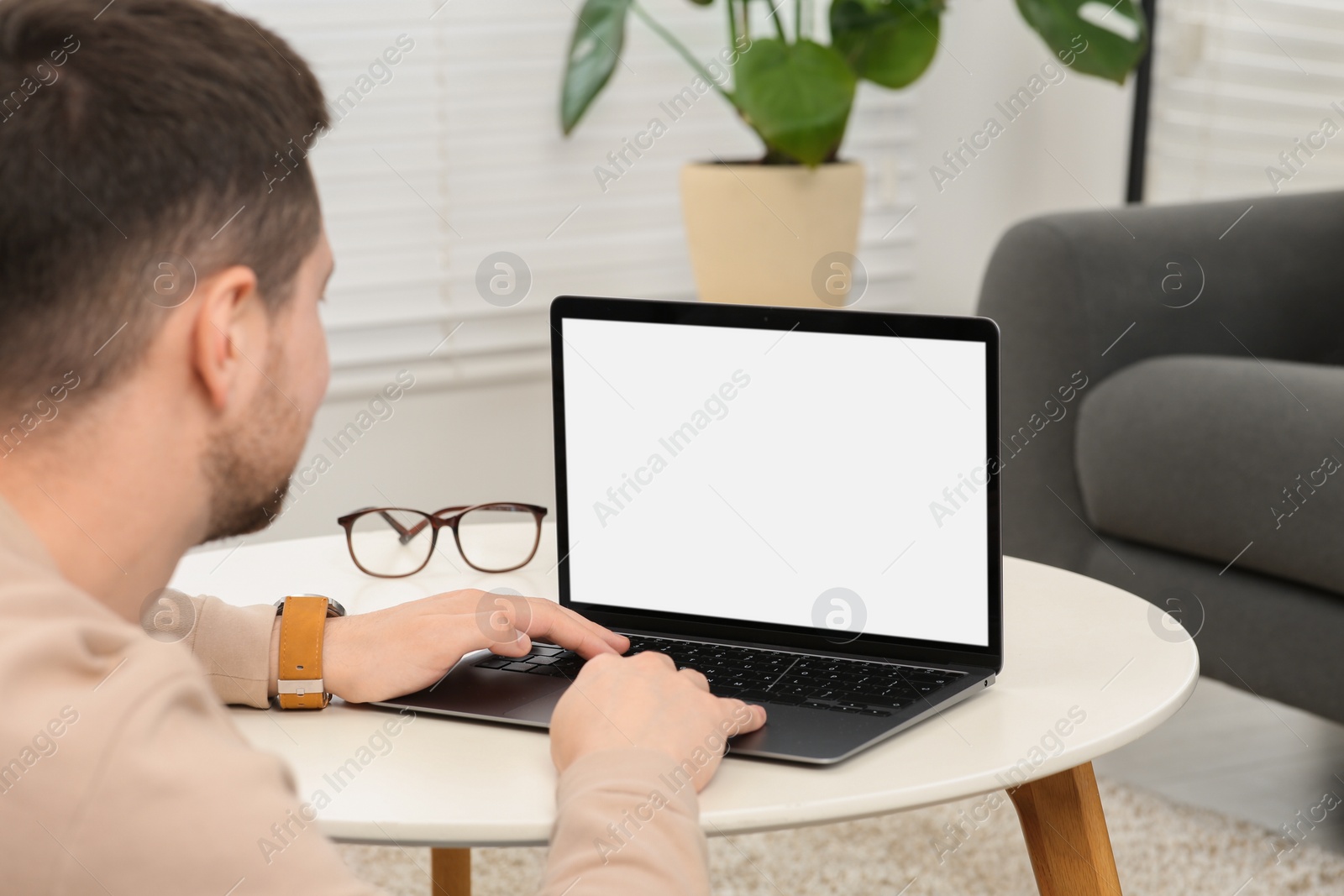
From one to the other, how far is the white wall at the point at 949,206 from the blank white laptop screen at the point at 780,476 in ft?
5.85

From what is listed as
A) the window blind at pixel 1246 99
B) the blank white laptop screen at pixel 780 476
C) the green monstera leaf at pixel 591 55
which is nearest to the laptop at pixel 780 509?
the blank white laptop screen at pixel 780 476

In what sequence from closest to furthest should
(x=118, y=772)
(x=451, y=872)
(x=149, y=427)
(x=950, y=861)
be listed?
(x=118, y=772), (x=149, y=427), (x=451, y=872), (x=950, y=861)

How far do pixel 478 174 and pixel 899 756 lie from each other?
2157 mm

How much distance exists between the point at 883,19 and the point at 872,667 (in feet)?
6.63

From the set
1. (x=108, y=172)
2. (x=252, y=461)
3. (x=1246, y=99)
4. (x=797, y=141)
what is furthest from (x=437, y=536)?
(x=1246, y=99)

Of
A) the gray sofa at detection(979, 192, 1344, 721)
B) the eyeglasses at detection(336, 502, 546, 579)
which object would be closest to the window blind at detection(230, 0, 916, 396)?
the gray sofa at detection(979, 192, 1344, 721)

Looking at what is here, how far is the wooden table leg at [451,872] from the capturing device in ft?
4.26

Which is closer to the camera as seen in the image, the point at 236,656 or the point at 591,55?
the point at 236,656

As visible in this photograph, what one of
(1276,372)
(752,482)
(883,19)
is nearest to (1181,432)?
(1276,372)

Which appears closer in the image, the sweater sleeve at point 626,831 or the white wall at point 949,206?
the sweater sleeve at point 626,831

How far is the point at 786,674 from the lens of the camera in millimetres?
890

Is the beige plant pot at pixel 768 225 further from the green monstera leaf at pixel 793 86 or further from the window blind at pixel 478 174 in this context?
the window blind at pixel 478 174

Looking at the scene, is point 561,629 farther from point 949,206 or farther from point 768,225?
point 949,206

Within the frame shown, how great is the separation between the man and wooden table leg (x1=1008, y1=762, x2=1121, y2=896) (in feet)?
1.19
